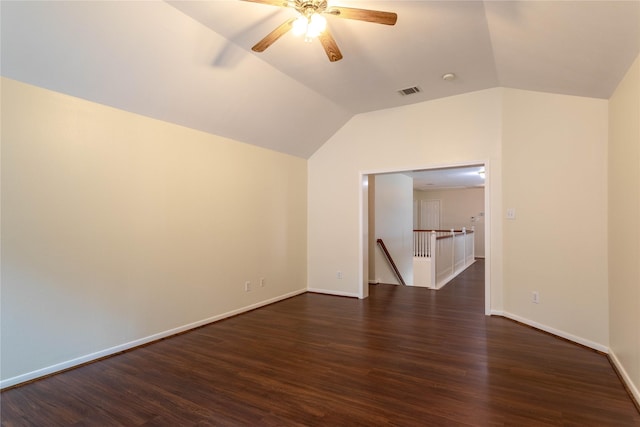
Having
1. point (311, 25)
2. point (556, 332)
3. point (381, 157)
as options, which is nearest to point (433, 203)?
point (381, 157)

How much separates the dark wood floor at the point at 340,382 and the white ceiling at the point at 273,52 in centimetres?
243

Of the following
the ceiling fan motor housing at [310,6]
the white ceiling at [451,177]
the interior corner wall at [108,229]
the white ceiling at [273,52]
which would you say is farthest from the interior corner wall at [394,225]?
the ceiling fan motor housing at [310,6]

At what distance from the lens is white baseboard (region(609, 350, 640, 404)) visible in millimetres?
2177

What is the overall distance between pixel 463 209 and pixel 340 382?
10.4m

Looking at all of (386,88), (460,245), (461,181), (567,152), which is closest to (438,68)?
(386,88)

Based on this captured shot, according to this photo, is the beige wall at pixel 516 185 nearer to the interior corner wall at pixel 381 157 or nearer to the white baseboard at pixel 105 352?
the interior corner wall at pixel 381 157

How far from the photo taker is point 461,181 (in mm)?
9781

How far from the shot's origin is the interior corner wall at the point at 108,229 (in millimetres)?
2477

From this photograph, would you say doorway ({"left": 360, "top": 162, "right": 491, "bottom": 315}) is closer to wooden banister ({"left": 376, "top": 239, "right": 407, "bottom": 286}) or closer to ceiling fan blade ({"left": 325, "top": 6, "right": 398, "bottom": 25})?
wooden banister ({"left": 376, "top": 239, "right": 407, "bottom": 286})

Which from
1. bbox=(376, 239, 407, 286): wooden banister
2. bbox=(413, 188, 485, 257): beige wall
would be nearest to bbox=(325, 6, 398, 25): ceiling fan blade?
bbox=(376, 239, 407, 286): wooden banister

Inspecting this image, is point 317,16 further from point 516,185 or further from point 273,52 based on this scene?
point 516,185

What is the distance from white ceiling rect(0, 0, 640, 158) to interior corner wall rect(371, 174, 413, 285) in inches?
129

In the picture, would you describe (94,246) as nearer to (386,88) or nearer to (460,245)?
(386,88)

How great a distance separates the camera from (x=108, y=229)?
300 centimetres
